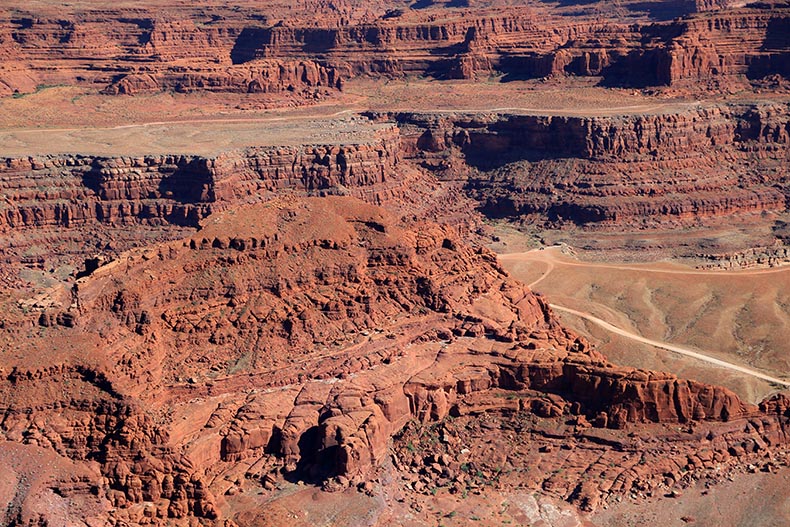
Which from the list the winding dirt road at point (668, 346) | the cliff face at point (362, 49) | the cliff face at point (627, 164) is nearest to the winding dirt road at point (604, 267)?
the cliff face at point (627, 164)

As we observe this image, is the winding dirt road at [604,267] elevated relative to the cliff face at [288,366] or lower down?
lower down

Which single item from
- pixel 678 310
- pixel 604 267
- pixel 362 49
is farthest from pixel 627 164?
pixel 362 49

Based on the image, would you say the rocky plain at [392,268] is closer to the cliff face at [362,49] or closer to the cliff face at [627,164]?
the cliff face at [627,164]

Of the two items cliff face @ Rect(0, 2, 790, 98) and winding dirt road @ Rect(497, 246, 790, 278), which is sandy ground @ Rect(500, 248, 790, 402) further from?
cliff face @ Rect(0, 2, 790, 98)

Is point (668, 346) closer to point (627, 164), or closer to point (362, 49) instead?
point (627, 164)

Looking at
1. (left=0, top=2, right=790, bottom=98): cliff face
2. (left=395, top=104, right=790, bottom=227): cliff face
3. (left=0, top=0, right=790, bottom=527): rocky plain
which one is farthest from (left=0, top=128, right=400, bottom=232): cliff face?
(left=0, top=2, right=790, bottom=98): cliff face

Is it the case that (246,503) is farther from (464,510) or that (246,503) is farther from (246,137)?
(246,137)
